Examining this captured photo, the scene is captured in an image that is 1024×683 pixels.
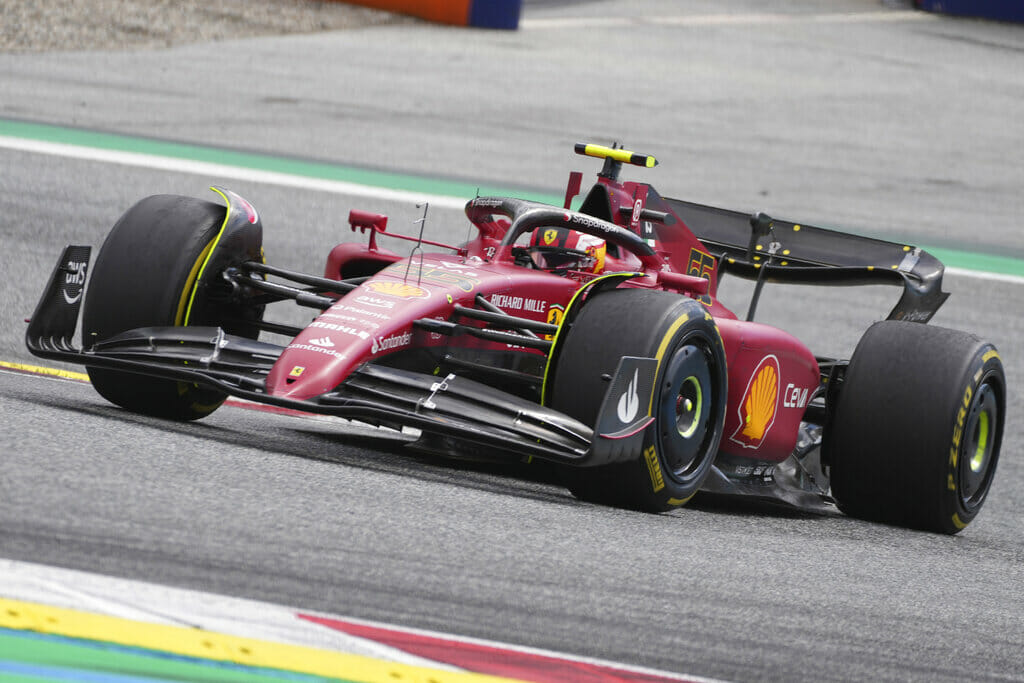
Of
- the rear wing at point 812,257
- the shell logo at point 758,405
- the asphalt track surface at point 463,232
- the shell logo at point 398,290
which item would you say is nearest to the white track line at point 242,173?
the asphalt track surface at point 463,232

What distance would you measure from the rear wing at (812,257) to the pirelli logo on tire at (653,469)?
7.72ft

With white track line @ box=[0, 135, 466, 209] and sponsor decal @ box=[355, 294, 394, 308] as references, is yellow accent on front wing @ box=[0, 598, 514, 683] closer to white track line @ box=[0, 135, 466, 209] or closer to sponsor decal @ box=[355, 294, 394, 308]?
sponsor decal @ box=[355, 294, 394, 308]

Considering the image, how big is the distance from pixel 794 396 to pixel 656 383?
1.44m

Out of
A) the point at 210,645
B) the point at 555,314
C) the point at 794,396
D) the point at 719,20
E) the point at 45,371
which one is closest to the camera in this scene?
the point at 210,645

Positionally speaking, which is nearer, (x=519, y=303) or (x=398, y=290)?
(x=398, y=290)

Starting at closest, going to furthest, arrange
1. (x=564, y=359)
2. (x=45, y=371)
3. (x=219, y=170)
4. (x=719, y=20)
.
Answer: (x=564, y=359), (x=45, y=371), (x=219, y=170), (x=719, y=20)

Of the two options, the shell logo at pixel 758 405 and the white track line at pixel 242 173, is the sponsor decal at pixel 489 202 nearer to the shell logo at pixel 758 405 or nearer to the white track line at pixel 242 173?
the shell logo at pixel 758 405

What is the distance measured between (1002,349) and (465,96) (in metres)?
10.5

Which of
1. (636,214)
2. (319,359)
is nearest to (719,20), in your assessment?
(636,214)

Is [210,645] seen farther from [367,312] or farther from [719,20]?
[719,20]

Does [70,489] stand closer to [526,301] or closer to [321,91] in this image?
[526,301]

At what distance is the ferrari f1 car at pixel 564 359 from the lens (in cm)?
597

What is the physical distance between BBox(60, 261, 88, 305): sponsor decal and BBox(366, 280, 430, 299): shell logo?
4.07 ft

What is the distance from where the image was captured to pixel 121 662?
3525 millimetres
